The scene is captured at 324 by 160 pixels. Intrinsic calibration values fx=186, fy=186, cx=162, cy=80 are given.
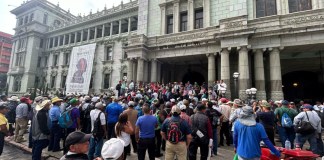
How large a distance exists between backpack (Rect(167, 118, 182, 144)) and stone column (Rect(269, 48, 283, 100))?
42.2ft

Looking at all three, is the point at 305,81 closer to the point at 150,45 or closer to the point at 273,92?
the point at 273,92

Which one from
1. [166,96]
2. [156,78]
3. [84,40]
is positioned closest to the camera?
[166,96]

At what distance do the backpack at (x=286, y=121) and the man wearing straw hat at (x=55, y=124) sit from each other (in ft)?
28.4

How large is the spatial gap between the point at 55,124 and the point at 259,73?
14.7 m

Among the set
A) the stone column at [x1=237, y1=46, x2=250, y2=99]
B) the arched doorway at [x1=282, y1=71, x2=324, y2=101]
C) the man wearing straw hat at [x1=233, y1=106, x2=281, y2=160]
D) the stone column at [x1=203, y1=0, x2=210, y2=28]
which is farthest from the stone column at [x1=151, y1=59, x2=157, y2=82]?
the man wearing straw hat at [x1=233, y1=106, x2=281, y2=160]

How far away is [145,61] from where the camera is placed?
2019 cm

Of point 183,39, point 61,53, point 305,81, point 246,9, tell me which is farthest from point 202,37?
point 61,53

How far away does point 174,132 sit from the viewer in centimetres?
447

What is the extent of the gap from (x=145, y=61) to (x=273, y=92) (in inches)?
484

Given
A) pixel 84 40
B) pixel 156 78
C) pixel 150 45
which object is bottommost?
pixel 156 78

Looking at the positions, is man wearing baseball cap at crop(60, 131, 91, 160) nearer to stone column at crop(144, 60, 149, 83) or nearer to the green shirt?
the green shirt

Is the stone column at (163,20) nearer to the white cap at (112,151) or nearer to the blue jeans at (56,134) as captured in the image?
the blue jeans at (56,134)

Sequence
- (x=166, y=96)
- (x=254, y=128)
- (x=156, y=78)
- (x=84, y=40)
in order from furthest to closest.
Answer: (x=84, y=40)
(x=156, y=78)
(x=166, y=96)
(x=254, y=128)

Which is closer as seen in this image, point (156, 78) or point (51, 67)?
point (156, 78)
